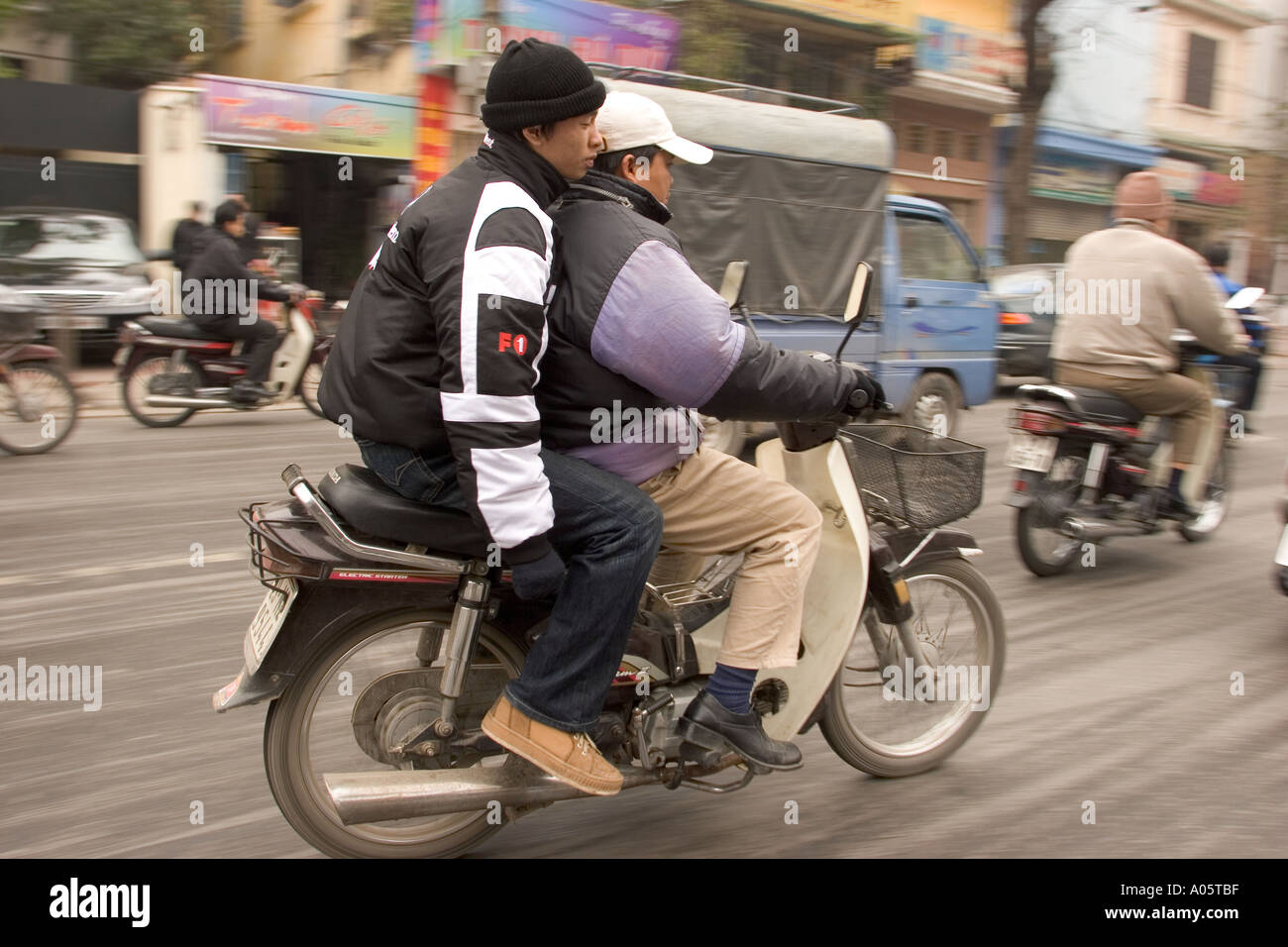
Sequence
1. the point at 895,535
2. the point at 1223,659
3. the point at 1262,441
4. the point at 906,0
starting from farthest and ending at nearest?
the point at 906,0
the point at 1262,441
the point at 1223,659
the point at 895,535

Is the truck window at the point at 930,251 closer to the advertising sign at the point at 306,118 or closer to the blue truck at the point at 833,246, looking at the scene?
the blue truck at the point at 833,246

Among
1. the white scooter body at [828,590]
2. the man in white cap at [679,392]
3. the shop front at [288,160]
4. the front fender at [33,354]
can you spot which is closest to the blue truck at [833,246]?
the front fender at [33,354]

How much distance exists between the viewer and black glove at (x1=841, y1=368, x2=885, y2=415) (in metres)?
3.06

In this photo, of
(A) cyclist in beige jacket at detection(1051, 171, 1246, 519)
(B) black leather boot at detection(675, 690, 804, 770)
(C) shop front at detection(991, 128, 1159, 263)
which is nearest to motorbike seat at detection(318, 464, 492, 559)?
(B) black leather boot at detection(675, 690, 804, 770)

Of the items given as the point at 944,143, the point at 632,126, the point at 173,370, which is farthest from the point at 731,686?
the point at 944,143

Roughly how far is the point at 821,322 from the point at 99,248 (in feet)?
28.4

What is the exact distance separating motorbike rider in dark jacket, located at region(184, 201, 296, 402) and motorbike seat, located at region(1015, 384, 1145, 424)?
672cm

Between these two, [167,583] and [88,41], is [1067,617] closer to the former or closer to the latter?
[167,583]

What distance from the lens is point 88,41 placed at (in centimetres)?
2058

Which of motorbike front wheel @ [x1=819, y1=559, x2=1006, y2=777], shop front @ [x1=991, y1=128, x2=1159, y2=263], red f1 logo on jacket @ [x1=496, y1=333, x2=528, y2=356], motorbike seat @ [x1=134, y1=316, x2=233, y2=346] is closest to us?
red f1 logo on jacket @ [x1=496, y1=333, x2=528, y2=356]

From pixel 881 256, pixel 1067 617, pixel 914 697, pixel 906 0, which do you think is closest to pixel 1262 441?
pixel 881 256

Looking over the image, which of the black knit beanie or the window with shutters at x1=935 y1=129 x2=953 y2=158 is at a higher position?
the window with shutters at x1=935 y1=129 x2=953 y2=158

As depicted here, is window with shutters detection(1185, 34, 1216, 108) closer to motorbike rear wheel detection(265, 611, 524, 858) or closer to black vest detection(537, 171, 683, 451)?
black vest detection(537, 171, 683, 451)

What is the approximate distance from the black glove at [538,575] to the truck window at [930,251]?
25.5 feet
